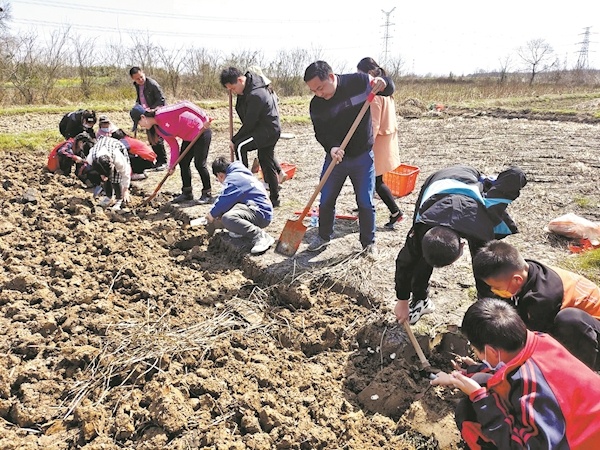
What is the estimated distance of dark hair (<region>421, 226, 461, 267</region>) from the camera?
2.43 meters

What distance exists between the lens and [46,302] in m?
3.54

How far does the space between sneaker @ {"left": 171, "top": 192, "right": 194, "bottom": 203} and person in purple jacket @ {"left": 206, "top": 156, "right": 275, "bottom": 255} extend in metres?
1.36

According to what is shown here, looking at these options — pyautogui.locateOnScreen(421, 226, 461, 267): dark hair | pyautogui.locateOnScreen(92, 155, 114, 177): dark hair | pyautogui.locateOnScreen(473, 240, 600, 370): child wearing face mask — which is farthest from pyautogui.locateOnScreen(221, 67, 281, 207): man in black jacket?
pyautogui.locateOnScreen(473, 240, 600, 370): child wearing face mask

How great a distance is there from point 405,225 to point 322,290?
172 cm

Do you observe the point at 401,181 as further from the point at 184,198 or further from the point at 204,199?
the point at 184,198

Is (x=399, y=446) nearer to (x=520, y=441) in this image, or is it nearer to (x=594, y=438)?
(x=520, y=441)

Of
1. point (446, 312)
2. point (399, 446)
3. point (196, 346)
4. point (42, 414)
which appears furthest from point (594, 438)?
point (42, 414)

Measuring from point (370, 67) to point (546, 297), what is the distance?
3071mm

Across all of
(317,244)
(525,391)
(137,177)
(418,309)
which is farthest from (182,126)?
(525,391)

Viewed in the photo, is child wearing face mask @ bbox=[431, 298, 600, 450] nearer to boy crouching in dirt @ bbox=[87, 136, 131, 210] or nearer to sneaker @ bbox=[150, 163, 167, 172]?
boy crouching in dirt @ bbox=[87, 136, 131, 210]

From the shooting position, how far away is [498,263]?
7.41ft

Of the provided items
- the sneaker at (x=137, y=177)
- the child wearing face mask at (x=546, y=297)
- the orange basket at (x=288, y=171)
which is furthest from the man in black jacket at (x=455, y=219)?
the sneaker at (x=137, y=177)

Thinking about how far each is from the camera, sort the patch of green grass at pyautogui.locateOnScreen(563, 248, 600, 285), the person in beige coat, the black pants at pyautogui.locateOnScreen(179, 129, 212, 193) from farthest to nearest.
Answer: the black pants at pyautogui.locateOnScreen(179, 129, 212, 193), the person in beige coat, the patch of green grass at pyautogui.locateOnScreen(563, 248, 600, 285)

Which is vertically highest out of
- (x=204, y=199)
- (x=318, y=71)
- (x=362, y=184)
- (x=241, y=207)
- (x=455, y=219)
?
(x=318, y=71)
